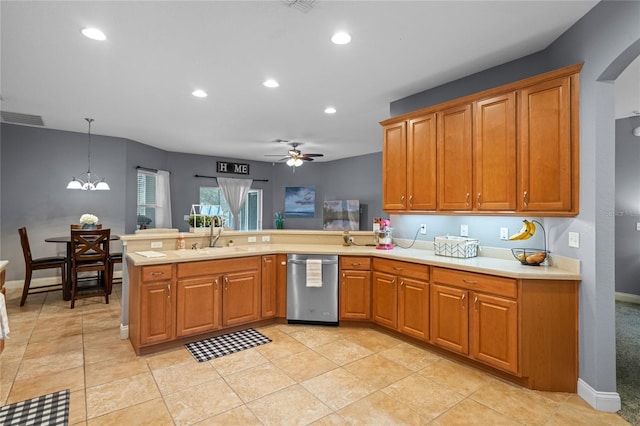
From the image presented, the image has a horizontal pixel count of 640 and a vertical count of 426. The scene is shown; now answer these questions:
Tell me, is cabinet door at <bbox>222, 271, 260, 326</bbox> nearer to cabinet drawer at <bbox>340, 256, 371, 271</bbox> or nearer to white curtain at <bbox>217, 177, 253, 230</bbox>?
cabinet drawer at <bbox>340, 256, 371, 271</bbox>

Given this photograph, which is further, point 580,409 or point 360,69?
point 360,69

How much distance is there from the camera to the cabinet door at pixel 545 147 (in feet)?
7.98

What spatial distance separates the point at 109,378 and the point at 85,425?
630 mm

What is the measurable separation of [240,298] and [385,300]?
160cm

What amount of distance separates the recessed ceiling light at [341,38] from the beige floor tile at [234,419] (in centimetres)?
281

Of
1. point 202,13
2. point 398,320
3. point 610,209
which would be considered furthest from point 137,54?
point 610,209

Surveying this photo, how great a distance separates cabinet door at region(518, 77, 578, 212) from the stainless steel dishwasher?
2.04 metres

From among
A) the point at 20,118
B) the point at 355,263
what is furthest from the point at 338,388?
the point at 20,118

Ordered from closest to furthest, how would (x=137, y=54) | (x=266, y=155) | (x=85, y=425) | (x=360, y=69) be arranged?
(x=85, y=425) → (x=137, y=54) → (x=360, y=69) → (x=266, y=155)

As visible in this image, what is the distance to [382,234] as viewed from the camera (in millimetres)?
3861

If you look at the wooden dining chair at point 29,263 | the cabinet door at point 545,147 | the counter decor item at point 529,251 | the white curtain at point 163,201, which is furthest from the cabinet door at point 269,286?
the white curtain at point 163,201

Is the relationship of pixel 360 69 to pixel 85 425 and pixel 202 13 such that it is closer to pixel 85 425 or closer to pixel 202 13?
pixel 202 13

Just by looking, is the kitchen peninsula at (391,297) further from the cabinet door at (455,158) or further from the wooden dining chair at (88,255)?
the wooden dining chair at (88,255)

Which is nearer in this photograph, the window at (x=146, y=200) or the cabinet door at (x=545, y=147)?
the cabinet door at (x=545, y=147)
